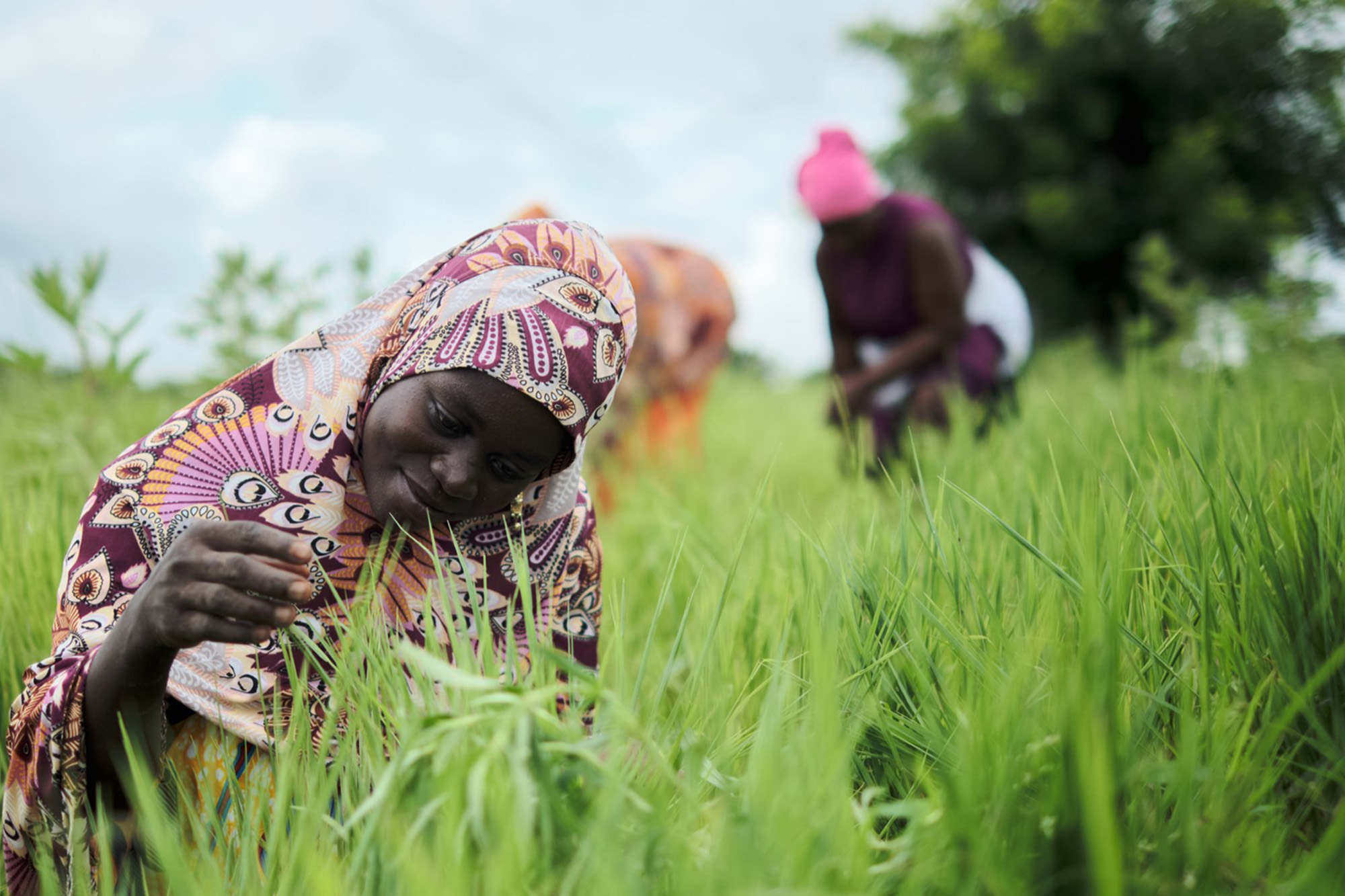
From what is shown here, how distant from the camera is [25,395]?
2982mm

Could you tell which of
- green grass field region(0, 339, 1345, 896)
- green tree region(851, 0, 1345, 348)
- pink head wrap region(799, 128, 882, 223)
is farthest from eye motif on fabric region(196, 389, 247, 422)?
green tree region(851, 0, 1345, 348)

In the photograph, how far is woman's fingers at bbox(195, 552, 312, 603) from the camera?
956mm

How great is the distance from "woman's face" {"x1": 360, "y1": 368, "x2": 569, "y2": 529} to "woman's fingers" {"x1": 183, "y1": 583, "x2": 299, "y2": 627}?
32cm

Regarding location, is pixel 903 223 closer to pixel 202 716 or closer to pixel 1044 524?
pixel 1044 524

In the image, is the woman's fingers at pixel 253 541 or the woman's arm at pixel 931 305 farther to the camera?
the woman's arm at pixel 931 305

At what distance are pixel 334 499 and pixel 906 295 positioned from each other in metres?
2.96

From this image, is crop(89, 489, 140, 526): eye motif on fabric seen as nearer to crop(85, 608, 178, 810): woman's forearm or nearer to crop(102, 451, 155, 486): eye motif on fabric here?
crop(102, 451, 155, 486): eye motif on fabric

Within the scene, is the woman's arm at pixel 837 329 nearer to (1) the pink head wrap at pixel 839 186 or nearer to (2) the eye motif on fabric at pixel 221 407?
(1) the pink head wrap at pixel 839 186

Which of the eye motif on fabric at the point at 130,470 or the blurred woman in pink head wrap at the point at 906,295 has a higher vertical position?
the blurred woman in pink head wrap at the point at 906,295

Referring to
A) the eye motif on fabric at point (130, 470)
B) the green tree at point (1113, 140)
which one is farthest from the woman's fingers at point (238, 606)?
the green tree at point (1113, 140)

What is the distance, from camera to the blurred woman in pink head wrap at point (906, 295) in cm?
364

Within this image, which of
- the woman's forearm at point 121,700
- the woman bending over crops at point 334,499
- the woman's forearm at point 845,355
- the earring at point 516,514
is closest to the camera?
the woman's forearm at point 121,700

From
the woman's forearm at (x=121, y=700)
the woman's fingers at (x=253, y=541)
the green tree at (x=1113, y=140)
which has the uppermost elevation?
the green tree at (x=1113, y=140)

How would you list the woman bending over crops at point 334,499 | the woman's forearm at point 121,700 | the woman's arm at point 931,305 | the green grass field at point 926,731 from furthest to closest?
the woman's arm at point 931,305 < the woman bending over crops at point 334,499 < the woman's forearm at point 121,700 < the green grass field at point 926,731
